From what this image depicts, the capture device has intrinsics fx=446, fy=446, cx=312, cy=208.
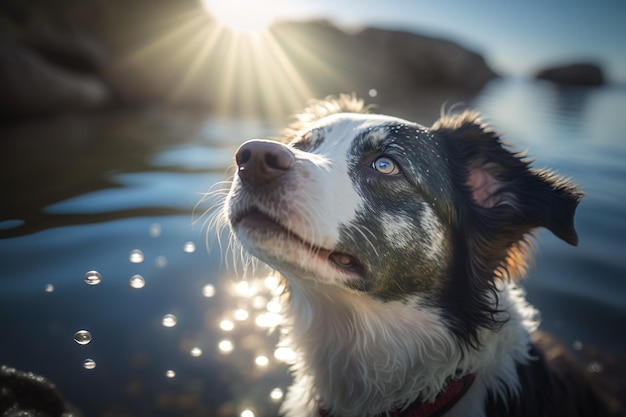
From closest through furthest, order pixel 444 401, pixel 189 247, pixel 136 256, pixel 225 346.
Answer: pixel 444 401, pixel 225 346, pixel 136 256, pixel 189 247

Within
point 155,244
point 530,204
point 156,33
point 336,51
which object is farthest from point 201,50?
point 530,204

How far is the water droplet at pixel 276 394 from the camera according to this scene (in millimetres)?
3696

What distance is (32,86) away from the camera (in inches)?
436

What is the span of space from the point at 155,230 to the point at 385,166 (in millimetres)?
4151

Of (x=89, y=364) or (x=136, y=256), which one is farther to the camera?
(x=136, y=256)

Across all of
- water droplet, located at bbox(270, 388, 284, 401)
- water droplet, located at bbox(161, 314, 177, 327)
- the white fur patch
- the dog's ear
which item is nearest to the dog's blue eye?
the white fur patch

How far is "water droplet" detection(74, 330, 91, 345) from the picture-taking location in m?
3.87

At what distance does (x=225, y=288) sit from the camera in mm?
5117

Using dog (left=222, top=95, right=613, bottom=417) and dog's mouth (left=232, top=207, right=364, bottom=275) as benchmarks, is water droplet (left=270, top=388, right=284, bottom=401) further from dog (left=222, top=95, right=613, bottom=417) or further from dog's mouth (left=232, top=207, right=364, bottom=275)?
dog's mouth (left=232, top=207, right=364, bottom=275)

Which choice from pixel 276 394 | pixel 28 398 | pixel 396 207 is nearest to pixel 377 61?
pixel 276 394

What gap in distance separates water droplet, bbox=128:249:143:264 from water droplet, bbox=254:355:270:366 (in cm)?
208

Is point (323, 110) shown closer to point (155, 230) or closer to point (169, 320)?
point (169, 320)

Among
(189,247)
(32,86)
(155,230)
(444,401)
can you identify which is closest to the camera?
(444,401)

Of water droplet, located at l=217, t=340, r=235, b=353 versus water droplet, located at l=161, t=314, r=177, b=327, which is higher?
water droplet, located at l=161, t=314, r=177, b=327
